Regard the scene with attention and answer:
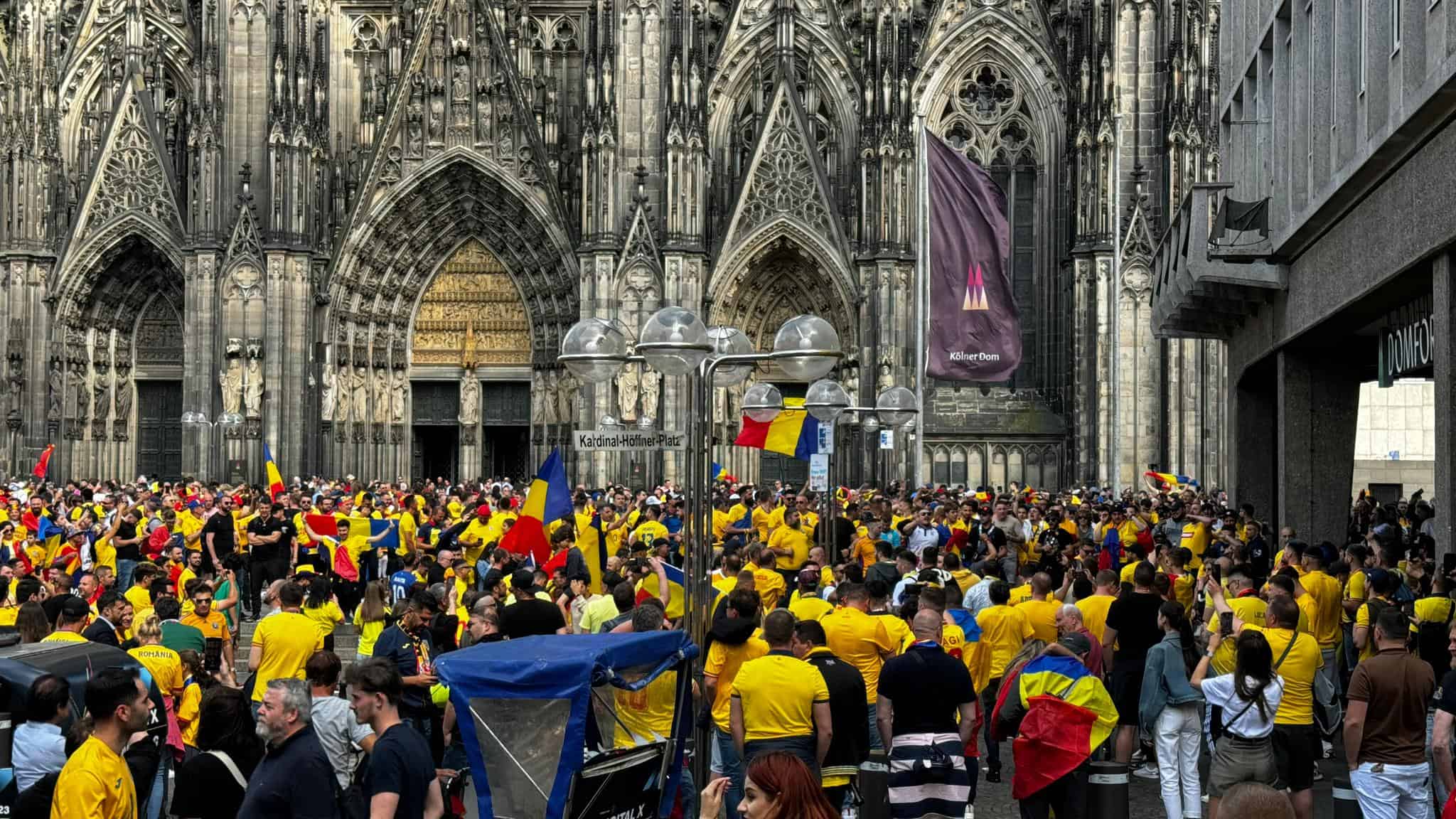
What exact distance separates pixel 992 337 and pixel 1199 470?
19.6ft

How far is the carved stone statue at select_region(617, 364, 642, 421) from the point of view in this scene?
38.2m

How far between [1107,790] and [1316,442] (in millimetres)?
10974

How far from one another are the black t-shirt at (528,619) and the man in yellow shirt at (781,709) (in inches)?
70.9

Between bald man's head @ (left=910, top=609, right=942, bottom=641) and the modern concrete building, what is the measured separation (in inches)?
187

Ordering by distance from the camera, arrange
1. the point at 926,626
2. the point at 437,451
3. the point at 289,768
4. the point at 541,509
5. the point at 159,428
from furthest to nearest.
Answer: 1. the point at 437,451
2. the point at 159,428
3. the point at 541,509
4. the point at 926,626
5. the point at 289,768

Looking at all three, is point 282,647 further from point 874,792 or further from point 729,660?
point 874,792

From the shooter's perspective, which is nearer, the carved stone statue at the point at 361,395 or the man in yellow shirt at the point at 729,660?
the man in yellow shirt at the point at 729,660

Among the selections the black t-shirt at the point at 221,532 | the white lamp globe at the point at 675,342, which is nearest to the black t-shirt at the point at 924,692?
the white lamp globe at the point at 675,342

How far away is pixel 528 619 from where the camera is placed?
419 inches

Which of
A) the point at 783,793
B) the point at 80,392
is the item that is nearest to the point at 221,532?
the point at 783,793

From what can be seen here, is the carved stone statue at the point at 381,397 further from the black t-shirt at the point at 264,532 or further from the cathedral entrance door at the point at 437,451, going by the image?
the black t-shirt at the point at 264,532

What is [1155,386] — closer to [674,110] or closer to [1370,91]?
[674,110]

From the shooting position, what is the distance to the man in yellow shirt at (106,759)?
6.89 m

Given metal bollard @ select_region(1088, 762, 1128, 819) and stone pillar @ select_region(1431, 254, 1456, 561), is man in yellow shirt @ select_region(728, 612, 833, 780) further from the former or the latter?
stone pillar @ select_region(1431, 254, 1456, 561)
